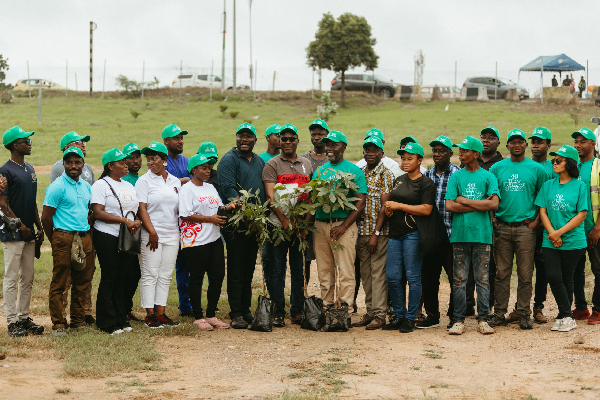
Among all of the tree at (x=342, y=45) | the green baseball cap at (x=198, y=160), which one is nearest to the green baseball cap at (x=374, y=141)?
the green baseball cap at (x=198, y=160)

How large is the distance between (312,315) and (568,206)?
3176mm

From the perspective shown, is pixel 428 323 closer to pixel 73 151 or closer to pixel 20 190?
pixel 73 151

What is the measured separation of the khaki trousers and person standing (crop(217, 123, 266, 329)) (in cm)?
79

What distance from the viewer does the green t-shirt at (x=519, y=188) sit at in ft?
25.2

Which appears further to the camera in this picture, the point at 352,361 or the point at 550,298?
the point at 550,298

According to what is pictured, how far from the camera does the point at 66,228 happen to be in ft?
23.6

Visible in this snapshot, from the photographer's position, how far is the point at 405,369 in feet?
20.4

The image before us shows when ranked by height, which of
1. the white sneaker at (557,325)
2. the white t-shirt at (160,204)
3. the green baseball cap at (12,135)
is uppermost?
the green baseball cap at (12,135)

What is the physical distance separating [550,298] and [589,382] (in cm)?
442

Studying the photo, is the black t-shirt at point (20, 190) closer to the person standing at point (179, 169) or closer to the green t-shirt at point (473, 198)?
the person standing at point (179, 169)

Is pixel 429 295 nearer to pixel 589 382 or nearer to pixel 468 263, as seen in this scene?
pixel 468 263

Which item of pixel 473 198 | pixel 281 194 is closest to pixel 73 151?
pixel 281 194

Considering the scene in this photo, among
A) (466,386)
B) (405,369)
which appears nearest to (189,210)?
(405,369)

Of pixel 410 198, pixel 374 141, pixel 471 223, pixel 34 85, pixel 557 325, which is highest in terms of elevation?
pixel 34 85
